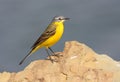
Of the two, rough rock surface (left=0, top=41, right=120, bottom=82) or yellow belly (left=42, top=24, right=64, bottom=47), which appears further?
yellow belly (left=42, top=24, right=64, bottom=47)

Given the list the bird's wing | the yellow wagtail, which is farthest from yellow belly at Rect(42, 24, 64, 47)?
the bird's wing

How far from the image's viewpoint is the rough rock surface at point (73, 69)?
720 inches

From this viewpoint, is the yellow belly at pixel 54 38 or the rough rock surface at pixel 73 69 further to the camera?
the yellow belly at pixel 54 38

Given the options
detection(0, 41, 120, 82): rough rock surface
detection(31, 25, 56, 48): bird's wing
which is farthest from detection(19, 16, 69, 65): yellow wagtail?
detection(0, 41, 120, 82): rough rock surface

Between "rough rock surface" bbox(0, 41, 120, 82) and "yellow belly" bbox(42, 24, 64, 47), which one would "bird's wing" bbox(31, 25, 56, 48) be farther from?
"rough rock surface" bbox(0, 41, 120, 82)

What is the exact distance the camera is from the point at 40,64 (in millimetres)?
20312

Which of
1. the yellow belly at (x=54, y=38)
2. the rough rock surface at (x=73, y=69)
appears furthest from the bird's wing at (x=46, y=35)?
the rough rock surface at (x=73, y=69)

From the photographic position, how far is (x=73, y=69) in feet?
61.4

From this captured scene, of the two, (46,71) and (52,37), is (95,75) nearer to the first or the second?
(46,71)

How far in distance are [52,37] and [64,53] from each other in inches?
69.6

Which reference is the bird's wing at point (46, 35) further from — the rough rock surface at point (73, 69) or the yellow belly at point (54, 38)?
the rough rock surface at point (73, 69)

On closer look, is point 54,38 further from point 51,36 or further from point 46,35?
point 46,35

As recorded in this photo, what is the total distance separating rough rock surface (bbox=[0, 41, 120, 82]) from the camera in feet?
60.0

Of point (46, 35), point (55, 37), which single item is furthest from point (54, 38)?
point (46, 35)
